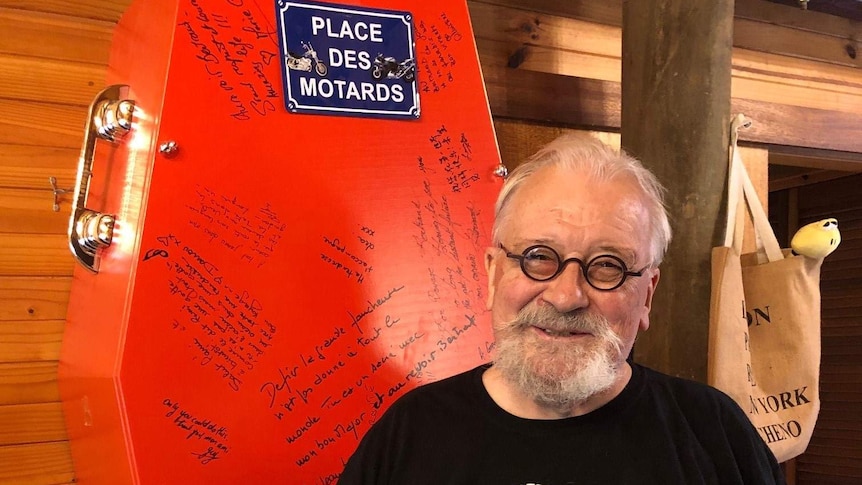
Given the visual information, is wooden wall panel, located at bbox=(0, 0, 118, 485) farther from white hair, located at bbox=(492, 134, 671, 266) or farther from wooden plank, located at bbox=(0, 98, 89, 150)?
white hair, located at bbox=(492, 134, 671, 266)

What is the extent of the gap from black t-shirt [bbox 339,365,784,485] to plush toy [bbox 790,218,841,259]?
0.48 meters

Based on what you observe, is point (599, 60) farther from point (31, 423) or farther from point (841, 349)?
point (841, 349)

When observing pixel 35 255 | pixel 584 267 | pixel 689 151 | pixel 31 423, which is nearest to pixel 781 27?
pixel 689 151

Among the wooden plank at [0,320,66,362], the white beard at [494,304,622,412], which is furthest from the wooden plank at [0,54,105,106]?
the white beard at [494,304,622,412]

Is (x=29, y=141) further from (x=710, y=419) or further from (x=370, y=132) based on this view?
(x=710, y=419)

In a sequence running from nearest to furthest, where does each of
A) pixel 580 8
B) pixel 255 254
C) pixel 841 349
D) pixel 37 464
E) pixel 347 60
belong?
pixel 255 254 < pixel 347 60 < pixel 37 464 < pixel 580 8 < pixel 841 349

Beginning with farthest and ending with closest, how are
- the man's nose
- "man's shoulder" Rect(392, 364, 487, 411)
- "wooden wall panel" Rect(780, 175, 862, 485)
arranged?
1. "wooden wall panel" Rect(780, 175, 862, 485)
2. "man's shoulder" Rect(392, 364, 487, 411)
3. the man's nose

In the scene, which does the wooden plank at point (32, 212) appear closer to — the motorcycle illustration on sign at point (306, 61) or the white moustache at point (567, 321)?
the motorcycle illustration on sign at point (306, 61)

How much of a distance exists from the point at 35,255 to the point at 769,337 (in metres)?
1.45

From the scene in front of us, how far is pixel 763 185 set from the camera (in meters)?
2.28

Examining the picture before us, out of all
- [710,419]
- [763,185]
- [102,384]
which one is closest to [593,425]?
[710,419]

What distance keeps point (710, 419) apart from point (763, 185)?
A: 1.36 metres

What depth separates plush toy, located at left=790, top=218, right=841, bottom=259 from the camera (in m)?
1.46

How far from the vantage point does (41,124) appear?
146 centimetres
